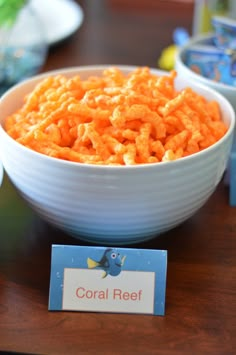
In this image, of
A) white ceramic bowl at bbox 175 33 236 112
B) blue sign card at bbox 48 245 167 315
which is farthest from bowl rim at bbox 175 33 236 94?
blue sign card at bbox 48 245 167 315

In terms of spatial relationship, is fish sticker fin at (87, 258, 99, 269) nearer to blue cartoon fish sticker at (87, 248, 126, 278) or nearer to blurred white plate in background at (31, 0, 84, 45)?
blue cartoon fish sticker at (87, 248, 126, 278)

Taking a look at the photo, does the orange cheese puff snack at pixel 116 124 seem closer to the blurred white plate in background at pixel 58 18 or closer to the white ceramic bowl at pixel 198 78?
the white ceramic bowl at pixel 198 78

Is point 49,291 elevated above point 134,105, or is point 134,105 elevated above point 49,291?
point 134,105

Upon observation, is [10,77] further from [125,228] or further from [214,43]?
[125,228]

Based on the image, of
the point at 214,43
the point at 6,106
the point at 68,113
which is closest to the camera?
the point at 68,113

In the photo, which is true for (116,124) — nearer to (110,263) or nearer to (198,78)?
(110,263)

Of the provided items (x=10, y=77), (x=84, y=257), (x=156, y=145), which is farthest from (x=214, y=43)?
(x=84, y=257)

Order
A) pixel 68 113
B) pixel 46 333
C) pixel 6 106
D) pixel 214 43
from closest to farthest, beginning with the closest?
pixel 46 333
pixel 68 113
pixel 6 106
pixel 214 43
